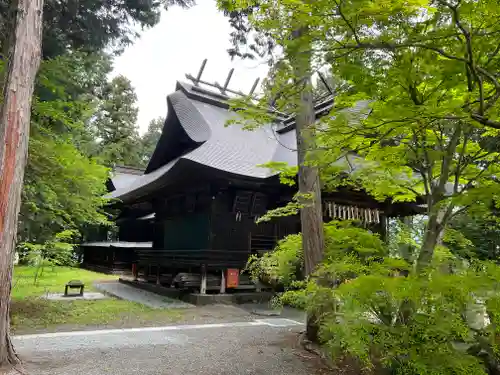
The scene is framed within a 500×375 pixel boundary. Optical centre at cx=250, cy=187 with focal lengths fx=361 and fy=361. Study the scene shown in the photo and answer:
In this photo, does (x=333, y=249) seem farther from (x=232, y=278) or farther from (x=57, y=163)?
(x=232, y=278)

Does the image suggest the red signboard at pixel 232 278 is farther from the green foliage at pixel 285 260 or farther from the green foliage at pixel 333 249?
the green foliage at pixel 285 260

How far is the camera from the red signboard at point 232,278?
941cm

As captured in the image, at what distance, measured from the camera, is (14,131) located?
406cm

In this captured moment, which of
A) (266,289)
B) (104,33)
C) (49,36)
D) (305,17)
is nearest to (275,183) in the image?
(266,289)

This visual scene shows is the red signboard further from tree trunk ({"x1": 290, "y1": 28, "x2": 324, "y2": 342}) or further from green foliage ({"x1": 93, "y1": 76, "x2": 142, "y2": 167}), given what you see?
green foliage ({"x1": 93, "y1": 76, "x2": 142, "y2": 167})

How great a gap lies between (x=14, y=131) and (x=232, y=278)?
656 cm

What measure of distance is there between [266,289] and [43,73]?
7414 millimetres

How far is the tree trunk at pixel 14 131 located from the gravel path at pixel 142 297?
4860 mm

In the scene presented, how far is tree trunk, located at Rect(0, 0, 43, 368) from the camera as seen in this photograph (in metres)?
3.84

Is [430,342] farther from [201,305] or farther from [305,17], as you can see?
[201,305]

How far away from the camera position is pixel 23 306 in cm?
728

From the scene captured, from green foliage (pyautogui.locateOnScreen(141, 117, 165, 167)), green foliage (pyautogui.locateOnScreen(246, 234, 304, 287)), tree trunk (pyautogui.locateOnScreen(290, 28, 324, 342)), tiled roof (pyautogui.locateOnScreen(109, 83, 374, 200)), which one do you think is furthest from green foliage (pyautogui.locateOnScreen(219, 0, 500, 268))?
green foliage (pyautogui.locateOnScreen(141, 117, 165, 167))

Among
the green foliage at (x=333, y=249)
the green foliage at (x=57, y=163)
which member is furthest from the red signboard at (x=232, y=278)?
the green foliage at (x=57, y=163)

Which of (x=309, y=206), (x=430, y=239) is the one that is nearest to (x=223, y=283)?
(x=309, y=206)
